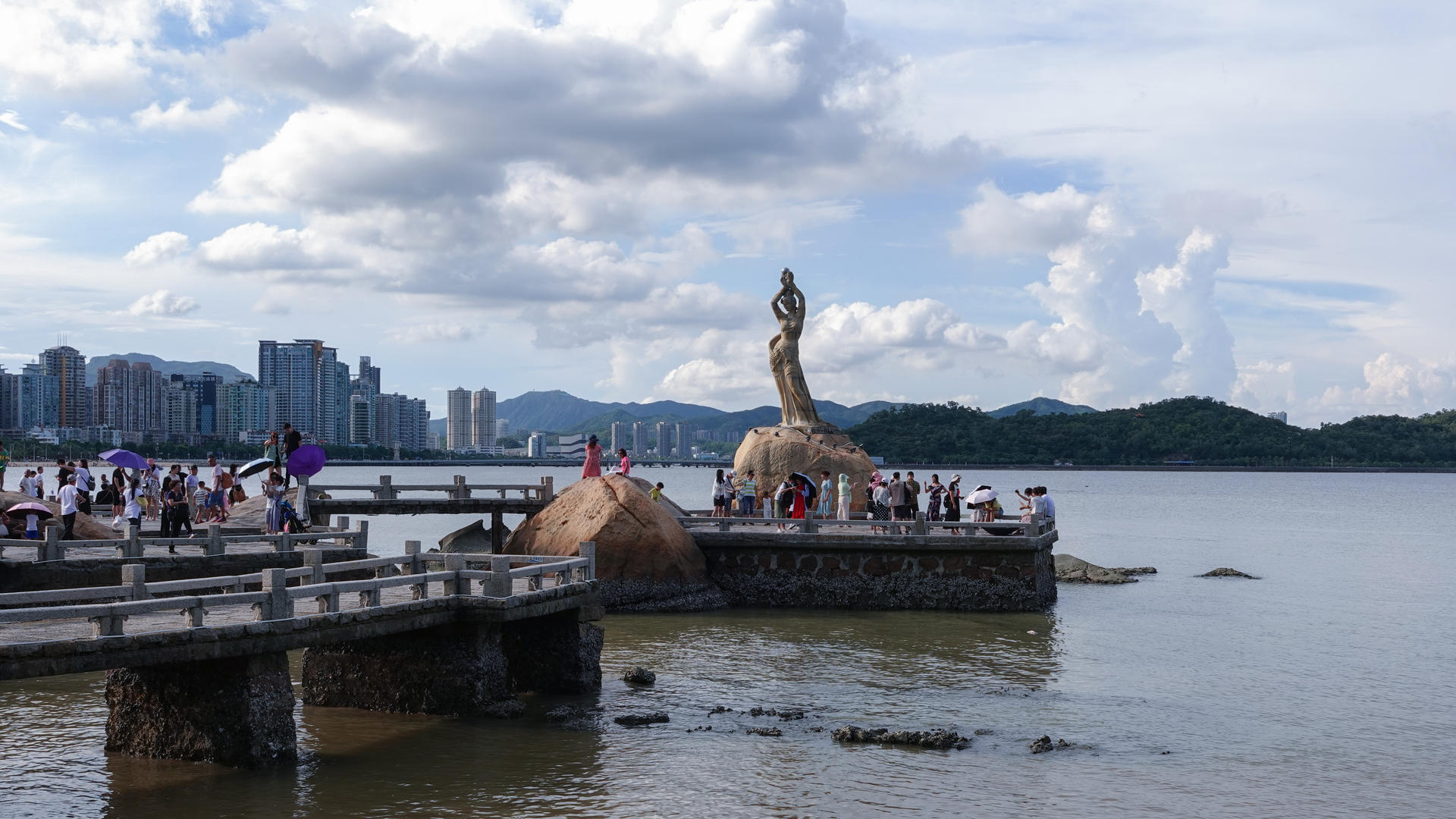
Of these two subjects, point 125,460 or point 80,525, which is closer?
point 80,525

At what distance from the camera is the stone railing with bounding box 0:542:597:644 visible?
14.5 meters

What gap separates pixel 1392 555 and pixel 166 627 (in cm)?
5743

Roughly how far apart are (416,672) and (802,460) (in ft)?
72.5

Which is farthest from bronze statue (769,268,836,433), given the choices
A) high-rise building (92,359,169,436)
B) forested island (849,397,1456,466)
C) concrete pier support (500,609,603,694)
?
high-rise building (92,359,169,436)

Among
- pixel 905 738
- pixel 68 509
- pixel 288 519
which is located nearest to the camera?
pixel 905 738

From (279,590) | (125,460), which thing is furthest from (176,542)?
(279,590)

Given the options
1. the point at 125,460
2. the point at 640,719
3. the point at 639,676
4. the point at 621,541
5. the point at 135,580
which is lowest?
the point at 640,719

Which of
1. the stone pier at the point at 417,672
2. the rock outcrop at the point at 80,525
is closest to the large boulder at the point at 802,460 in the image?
the rock outcrop at the point at 80,525

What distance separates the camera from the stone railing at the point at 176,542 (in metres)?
24.2

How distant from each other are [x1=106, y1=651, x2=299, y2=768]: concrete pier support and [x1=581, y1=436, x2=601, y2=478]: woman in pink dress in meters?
19.3

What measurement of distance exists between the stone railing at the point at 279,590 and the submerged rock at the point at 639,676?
210 centimetres

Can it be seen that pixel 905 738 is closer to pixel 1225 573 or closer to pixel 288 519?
pixel 288 519

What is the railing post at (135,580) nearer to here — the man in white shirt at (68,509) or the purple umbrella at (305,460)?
the purple umbrella at (305,460)

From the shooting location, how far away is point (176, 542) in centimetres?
2648
